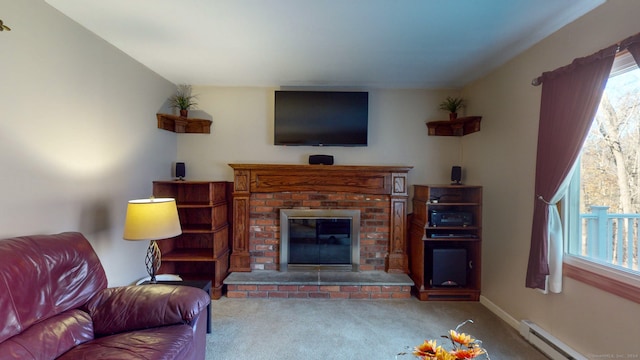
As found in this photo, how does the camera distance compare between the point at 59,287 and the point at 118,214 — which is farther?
the point at 118,214

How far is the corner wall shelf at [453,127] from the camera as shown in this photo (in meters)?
3.04

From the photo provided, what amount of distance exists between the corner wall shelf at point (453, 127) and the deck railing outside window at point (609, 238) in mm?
1474

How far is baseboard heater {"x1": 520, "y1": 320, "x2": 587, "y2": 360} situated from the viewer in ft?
5.86

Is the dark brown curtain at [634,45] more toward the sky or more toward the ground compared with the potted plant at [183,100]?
more toward the ground

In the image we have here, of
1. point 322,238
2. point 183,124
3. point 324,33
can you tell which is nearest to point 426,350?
point 324,33

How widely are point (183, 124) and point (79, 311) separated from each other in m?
2.24

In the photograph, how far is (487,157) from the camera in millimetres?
2797

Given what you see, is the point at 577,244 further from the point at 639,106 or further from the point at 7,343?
the point at 7,343

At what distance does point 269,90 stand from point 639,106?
10.5 ft

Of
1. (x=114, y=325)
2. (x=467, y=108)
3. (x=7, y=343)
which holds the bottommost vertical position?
(x=114, y=325)

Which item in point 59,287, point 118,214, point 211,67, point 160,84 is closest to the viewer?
point 59,287

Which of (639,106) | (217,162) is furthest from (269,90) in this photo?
(639,106)

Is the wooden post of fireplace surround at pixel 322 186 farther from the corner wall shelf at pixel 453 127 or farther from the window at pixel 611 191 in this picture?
the window at pixel 611 191

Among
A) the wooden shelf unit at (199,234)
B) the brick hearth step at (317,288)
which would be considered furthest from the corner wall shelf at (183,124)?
the brick hearth step at (317,288)
